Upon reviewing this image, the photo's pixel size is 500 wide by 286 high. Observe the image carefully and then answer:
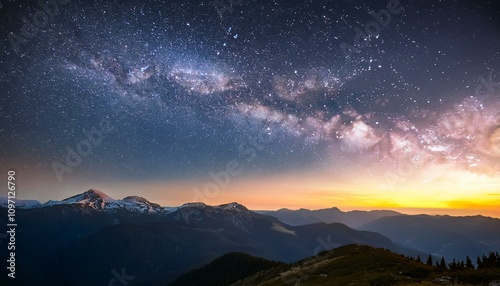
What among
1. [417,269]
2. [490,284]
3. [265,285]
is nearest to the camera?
[490,284]

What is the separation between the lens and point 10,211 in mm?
73688

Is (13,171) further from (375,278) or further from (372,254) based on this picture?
(372,254)

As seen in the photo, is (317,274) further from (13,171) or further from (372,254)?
(13,171)

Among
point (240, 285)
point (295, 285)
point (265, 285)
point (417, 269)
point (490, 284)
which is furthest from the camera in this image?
point (240, 285)

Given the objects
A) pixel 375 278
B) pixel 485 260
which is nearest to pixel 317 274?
pixel 375 278

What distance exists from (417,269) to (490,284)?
17.5 meters

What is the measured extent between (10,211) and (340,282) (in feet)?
260

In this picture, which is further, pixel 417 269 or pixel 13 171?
pixel 13 171

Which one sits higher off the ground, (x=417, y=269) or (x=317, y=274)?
(x=417, y=269)

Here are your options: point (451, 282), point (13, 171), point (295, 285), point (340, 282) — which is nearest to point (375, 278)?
point (340, 282)

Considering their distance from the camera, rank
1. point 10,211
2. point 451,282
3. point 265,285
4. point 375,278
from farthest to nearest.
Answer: point 265,285 < point 10,211 < point 375,278 < point 451,282

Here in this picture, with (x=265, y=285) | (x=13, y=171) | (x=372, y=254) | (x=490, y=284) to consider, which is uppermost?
(x=13, y=171)

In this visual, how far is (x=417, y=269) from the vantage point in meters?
49.3

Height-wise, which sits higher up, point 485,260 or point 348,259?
point 485,260
